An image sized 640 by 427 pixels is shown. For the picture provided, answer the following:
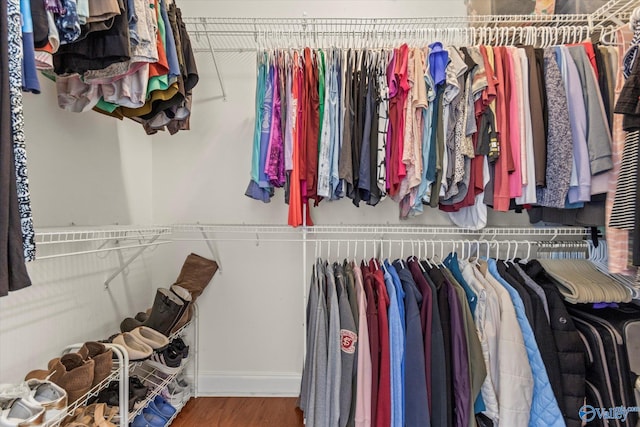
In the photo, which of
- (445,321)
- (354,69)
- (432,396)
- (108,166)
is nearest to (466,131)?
(354,69)

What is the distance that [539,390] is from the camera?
136 cm

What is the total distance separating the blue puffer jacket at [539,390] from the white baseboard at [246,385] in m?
1.25

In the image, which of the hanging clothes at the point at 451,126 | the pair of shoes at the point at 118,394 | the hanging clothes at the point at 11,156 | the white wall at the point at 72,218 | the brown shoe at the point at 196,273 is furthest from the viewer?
the brown shoe at the point at 196,273

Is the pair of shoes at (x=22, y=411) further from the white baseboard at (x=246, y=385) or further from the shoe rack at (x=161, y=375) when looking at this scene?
the white baseboard at (x=246, y=385)

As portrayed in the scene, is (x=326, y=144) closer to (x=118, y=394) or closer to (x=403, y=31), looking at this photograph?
(x=403, y=31)

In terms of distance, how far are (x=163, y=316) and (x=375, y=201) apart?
120cm

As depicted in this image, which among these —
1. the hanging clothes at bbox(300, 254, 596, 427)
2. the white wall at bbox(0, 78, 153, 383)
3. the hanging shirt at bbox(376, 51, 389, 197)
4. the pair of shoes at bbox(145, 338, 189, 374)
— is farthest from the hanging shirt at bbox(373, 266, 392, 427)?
the white wall at bbox(0, 78, 153, 383)

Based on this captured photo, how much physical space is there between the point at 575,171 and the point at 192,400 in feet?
7.50

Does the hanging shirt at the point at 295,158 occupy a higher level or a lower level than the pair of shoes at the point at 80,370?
higher

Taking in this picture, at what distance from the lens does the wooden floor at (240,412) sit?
1.78m

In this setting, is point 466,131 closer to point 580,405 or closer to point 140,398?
point 580,405

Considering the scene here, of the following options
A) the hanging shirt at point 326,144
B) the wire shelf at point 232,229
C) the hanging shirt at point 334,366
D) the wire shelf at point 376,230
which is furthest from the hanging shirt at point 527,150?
the wire shelf at point 232,229

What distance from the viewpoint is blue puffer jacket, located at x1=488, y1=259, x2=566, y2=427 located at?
1.34m

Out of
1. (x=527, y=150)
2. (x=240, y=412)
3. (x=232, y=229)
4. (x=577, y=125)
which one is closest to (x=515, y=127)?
(x=527, y=150)
